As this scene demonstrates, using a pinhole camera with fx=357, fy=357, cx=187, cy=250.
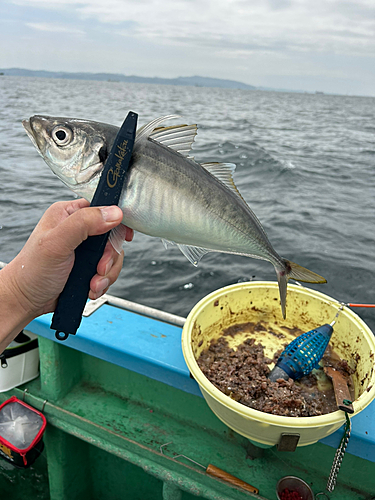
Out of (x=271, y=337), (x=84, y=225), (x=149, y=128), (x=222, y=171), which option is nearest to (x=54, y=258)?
(x=84, y=225)

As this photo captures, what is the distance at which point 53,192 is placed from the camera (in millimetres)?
11602

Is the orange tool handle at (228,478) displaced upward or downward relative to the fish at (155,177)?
downward

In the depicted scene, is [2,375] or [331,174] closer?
[2,375]

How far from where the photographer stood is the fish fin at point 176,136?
1665 mm

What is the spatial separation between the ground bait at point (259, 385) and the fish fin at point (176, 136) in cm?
169

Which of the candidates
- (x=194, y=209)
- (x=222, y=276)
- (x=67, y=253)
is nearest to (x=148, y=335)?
(x=67, y=253)

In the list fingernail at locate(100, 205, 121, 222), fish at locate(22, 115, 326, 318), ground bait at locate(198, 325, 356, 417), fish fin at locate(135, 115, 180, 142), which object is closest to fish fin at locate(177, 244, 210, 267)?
fish at locate(22, 115, 326, 318)

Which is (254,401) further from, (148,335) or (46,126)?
(46,126)

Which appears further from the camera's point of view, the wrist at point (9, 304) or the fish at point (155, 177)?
the wrist at point (9, 304)

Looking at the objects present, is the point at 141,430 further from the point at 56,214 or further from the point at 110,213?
the point at 110,213

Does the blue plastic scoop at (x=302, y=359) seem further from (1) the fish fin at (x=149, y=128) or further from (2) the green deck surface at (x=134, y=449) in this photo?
(1) the fish fin at (x=149, y=128)

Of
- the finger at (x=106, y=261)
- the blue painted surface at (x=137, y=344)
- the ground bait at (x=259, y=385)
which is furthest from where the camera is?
the blue painted surface at (x=137, y=344)

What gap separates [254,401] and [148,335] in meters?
1.05

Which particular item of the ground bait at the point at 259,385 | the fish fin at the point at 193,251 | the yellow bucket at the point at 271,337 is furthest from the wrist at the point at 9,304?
the ground bait at the point at 259,385
